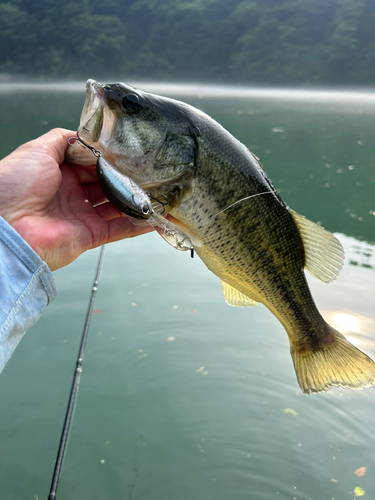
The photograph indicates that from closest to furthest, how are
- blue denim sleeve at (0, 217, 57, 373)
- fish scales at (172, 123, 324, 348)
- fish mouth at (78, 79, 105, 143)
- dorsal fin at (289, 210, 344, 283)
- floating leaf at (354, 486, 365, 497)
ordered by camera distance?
blue denim sleeve at (0, 217, 57, 373)
fish mouth at (78, 79, 105, 143)
fish scales at (172, 123, 324, 348)
dorsal fin at (289, 210, 344, 283)
floating leaf at (354, 486, 365, 497)

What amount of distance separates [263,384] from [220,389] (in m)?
0.38

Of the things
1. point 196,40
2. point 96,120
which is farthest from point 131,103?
point 196,40

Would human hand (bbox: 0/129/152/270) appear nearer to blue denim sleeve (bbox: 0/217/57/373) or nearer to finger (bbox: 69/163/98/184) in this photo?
finger (bbox: 69/163/98/184)

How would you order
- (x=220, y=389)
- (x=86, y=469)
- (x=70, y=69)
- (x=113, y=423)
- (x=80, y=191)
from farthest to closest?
(x=70, y=69) < (x=220, y=389) < (x=113, y=423) < (x=86, y=469) < (x=80, y=191)

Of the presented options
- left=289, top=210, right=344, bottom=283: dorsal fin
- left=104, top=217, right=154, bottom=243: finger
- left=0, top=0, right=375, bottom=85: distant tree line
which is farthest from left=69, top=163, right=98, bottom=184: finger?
left=0, top=0, right=375, bottom=85: distant tree line

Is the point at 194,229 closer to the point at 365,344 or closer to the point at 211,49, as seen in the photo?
the point at 365,344

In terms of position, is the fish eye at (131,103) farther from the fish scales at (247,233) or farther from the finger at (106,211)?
the finger at (106,211)

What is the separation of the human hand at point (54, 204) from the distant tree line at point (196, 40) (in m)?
59.8

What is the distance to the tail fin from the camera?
189 centimetres

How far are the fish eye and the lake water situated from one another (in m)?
2.34

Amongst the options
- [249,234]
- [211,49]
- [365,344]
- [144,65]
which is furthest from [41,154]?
[211,49]

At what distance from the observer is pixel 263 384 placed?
3.44 m

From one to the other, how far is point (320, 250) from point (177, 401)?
1.98 metres

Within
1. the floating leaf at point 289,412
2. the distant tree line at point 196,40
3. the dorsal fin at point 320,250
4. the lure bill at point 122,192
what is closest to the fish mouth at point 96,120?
the lure bill at point 122,192
